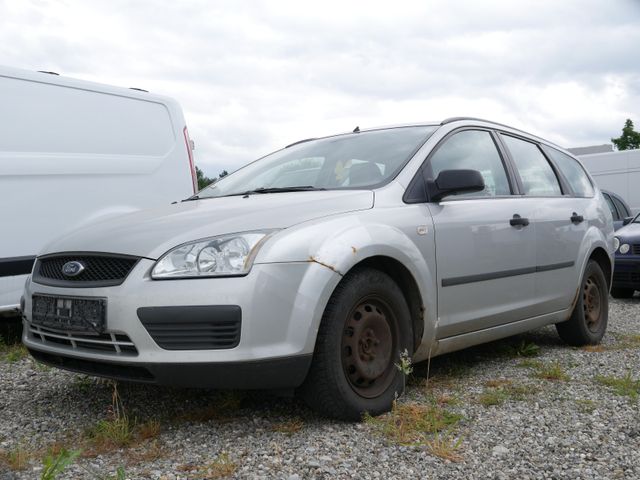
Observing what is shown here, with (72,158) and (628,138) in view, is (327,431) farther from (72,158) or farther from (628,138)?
(628,138)

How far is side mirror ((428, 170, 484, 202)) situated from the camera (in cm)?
384

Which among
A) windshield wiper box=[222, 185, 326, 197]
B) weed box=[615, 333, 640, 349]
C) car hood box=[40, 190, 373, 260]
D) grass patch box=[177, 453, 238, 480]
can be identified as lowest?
weed box=[615, 333, 640, 349]

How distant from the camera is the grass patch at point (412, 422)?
3166mm

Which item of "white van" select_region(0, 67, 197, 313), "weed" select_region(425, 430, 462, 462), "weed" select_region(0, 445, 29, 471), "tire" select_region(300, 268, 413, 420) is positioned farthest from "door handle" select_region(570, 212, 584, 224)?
"weed" select_region(0, 445, 29, 471)

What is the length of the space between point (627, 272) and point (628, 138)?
36.3 metres

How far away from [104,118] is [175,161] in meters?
0.77

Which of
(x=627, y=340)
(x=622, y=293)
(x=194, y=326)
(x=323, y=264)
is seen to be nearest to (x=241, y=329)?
(x=194, y=326)

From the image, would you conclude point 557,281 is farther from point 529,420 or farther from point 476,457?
point 476,457

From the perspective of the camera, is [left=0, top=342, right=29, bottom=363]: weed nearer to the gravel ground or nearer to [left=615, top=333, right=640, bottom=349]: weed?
the gravel ground

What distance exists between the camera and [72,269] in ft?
10.9

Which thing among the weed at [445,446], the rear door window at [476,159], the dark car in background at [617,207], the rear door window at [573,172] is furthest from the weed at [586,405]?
the dark car in background at [617,207]

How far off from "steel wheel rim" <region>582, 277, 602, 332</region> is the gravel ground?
104 centimetres

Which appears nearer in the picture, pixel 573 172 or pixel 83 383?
pixel 83 383

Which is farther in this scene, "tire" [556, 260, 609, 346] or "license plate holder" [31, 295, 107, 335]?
"tire" [556, 260, 609, 346]
